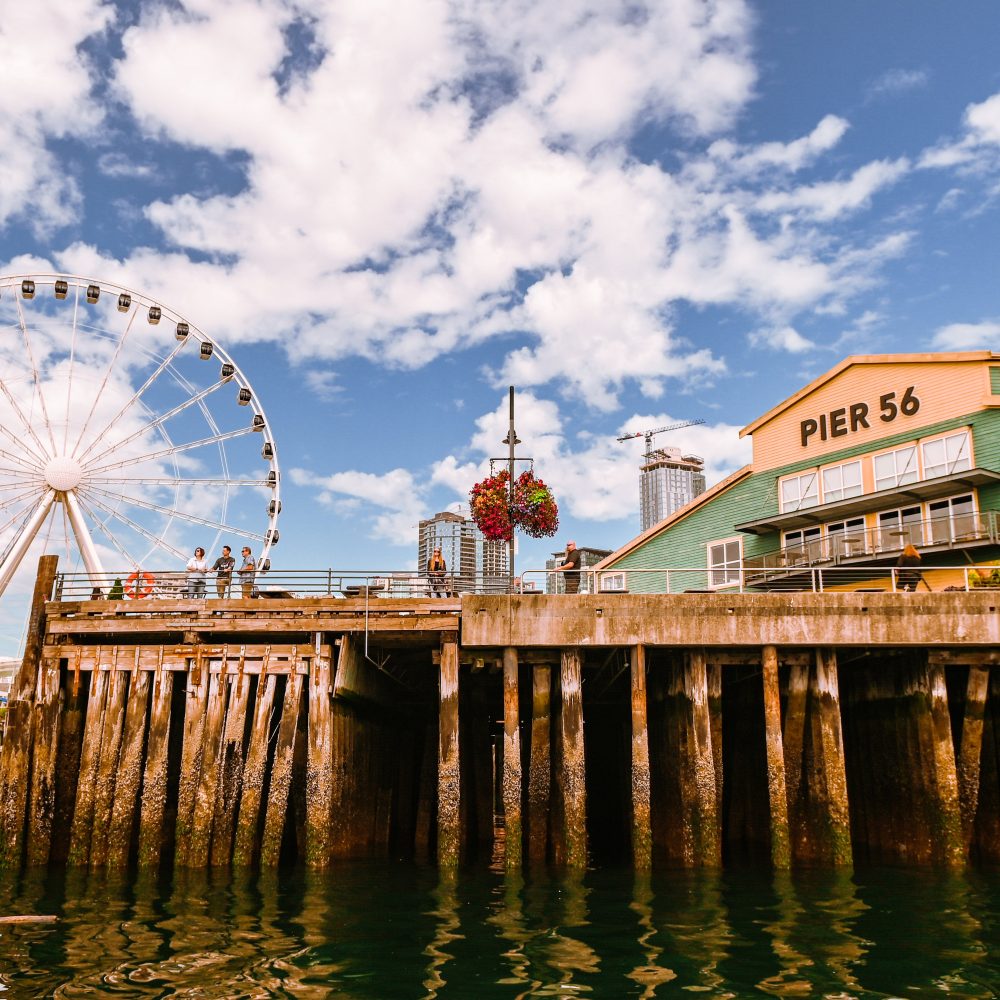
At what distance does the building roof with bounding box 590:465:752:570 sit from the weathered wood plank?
17.7 m

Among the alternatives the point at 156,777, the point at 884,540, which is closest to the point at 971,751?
the point at 884,540

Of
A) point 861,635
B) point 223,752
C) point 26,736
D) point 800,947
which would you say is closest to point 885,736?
point 861,635

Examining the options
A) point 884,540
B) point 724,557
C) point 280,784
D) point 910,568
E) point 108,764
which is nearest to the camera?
point 280,784

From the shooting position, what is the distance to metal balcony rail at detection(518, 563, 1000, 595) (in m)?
23.0

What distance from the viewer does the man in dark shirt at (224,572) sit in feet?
68.5

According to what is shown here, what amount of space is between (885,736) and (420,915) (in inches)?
460

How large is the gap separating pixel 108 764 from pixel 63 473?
16544mm

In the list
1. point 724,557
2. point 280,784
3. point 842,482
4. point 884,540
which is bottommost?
point 280,784

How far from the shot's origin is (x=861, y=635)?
19422 mm

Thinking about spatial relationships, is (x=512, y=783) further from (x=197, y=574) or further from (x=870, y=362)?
(x=870, y=362)

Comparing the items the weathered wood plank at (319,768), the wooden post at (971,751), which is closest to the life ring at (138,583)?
the weathered wood plank at (319,768)

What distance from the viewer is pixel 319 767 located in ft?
61.8

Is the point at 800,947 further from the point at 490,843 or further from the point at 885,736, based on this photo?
the point at 490,843

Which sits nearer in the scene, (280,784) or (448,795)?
(448,795)
